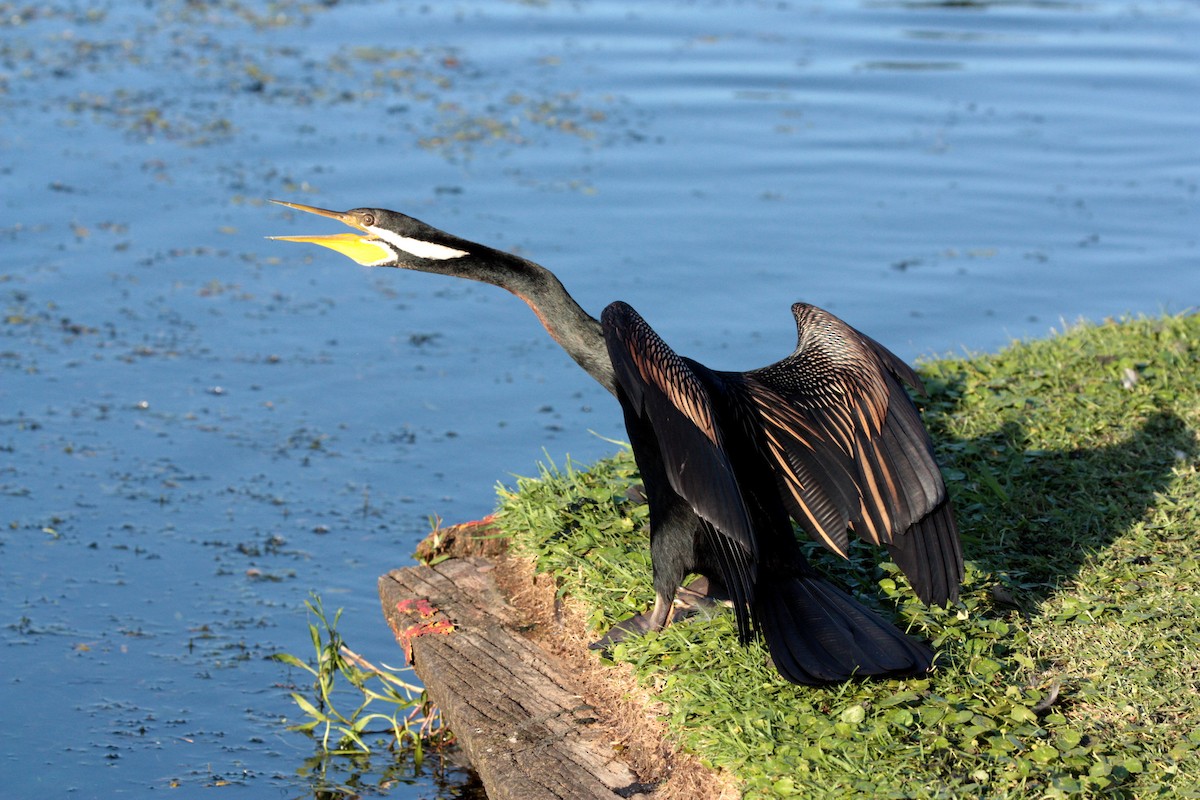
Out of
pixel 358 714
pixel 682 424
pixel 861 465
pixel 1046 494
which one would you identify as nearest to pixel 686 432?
pixel 682 424

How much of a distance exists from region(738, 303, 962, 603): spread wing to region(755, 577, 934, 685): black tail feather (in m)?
0.16

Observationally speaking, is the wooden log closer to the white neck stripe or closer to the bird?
the bird

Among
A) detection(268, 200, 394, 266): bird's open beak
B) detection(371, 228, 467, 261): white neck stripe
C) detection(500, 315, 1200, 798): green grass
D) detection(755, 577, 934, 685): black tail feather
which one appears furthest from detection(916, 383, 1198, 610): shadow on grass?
detection(268, 200, 394, 266): bird's open beak

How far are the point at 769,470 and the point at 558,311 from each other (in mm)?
696

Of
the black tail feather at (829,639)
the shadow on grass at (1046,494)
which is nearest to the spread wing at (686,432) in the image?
the black tail feather at (829,639)

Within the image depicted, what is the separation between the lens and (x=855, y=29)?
12.1 metres

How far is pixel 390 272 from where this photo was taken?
25.5 ft

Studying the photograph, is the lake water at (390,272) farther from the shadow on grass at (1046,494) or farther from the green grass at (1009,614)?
the shadow on grass at (1046,494)

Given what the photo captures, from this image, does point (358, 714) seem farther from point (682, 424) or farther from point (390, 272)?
point (390, 272)

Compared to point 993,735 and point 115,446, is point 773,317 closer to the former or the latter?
point 115,446

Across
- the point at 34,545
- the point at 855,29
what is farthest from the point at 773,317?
the point at 855,29

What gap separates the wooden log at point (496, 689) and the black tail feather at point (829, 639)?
1.60 ft

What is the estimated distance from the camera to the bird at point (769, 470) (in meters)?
3.15

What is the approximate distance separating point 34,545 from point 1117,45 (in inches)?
402
